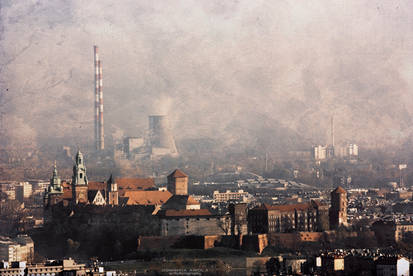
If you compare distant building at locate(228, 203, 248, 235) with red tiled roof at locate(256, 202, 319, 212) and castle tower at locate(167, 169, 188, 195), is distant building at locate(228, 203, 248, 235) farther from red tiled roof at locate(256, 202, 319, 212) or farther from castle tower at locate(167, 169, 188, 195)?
castle tower at locate(167, 169, 188, 195)

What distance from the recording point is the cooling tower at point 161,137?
285 ft

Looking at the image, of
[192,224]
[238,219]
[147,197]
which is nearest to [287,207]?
[238,219]

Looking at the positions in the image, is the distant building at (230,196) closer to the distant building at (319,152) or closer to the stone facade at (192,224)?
the distant building at (319,152)

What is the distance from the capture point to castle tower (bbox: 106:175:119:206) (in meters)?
75.8

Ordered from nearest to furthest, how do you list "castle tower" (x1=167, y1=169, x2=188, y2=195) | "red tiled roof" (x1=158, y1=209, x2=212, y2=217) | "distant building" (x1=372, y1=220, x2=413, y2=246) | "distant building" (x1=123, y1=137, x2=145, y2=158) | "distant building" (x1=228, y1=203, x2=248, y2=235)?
"distant building" (x1=228, y1=203, x2=248, y2=235)
"red tiled roof" (x1=158, y1=209, x2=212, y2=217)
"distant building" (x1=372, y1=220, x2=413, y2=246)
"castle tower" (x1=167, y1=169, x2=188, y2=195)
"distant building" (x1=123, y1=137, x2=145, y2=158)

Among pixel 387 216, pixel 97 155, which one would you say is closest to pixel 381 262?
pixel 387 216

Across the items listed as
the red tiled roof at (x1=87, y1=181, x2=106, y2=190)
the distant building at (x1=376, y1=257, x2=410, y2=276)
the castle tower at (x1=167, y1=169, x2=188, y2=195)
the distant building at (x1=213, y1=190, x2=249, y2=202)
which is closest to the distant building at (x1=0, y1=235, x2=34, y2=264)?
the red tiled roof at (x1=87, y1=181, x2=106, y2=190)

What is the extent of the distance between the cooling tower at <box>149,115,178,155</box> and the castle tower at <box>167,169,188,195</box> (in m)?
5.13

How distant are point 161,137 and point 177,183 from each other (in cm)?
875

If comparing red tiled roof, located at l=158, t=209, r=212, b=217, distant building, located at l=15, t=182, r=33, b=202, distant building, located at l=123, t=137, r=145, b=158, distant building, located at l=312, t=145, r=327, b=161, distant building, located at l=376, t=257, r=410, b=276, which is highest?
distant building, located at l=123, t=137, r=145, b=158

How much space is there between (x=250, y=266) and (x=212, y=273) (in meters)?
3.42

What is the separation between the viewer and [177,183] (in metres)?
81.1

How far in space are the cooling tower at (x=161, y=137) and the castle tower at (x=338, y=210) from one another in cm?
1409

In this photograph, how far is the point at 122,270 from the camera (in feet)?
190
